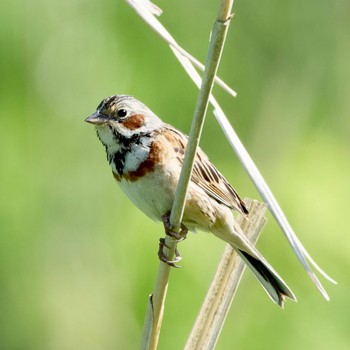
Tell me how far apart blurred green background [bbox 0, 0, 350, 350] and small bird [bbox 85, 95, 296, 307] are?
73 cm

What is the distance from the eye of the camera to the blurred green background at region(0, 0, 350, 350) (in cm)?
421

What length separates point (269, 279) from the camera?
11.0ft

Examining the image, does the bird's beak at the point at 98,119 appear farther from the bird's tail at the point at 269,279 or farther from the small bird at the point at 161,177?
the bird's tail at the point at 269,279

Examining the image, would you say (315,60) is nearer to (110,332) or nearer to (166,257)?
(110,332)

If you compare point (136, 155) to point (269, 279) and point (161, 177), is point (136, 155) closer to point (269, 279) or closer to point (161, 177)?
point (161, 177)

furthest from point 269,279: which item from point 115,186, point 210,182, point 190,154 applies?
point 115,186

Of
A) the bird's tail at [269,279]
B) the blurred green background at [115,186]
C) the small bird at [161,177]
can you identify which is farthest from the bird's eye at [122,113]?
the blurred green background at [115,186]

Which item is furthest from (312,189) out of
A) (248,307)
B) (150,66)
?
(150,66)

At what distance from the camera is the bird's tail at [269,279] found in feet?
10.8

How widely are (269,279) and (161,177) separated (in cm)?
49

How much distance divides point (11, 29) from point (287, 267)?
63.8 inches

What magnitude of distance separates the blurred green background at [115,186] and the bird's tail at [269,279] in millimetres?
746

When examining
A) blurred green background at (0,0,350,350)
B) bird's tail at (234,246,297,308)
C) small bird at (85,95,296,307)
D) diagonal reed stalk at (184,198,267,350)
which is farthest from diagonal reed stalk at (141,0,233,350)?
blurred green background at (0,0,350,350)

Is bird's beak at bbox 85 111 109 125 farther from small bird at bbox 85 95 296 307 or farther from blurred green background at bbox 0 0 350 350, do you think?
blurred green background at bbox 0 0 350 350
